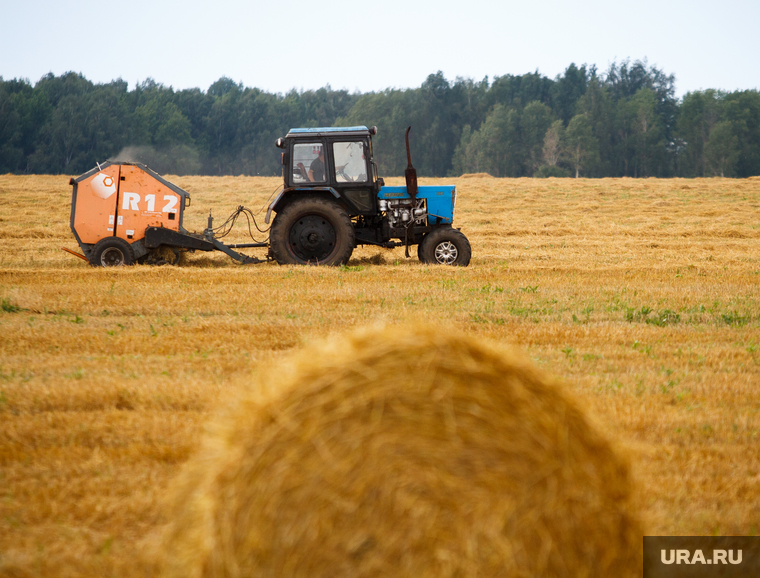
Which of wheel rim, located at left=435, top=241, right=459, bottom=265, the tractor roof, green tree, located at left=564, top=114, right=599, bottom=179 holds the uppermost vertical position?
green tree, located at left=564, top=114, right=599, bottom=179

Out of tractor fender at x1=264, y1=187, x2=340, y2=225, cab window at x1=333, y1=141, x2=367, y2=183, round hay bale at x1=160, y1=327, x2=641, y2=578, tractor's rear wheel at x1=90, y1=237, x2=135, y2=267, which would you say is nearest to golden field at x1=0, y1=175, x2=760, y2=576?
tractor's rear wheel at x1=90, y1=237, x2=135, y2=267

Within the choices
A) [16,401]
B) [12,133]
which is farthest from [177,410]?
[12,133]

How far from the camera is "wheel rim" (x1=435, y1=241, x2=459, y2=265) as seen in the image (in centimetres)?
1156

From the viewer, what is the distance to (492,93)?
84812 millimetres

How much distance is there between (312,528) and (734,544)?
1886 mm

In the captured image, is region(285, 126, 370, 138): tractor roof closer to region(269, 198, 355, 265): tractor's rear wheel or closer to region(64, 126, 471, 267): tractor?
region(64, 126, 471, 267): tractor

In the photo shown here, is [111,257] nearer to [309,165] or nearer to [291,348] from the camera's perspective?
[309,165]

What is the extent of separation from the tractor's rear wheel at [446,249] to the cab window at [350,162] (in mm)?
1512

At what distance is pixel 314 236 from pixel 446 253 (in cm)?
221

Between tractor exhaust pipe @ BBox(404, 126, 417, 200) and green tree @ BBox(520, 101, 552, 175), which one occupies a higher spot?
green tree @ BBox(520, 101, 552, 175)

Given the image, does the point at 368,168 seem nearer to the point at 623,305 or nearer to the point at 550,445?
the point at 623,305

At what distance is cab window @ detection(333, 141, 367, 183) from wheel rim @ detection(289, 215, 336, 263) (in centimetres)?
77

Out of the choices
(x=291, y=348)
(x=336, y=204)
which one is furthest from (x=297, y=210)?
(x=291, y=348)

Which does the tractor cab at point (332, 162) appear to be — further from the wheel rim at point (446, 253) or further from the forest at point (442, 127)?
the forest at point (442, 127)
